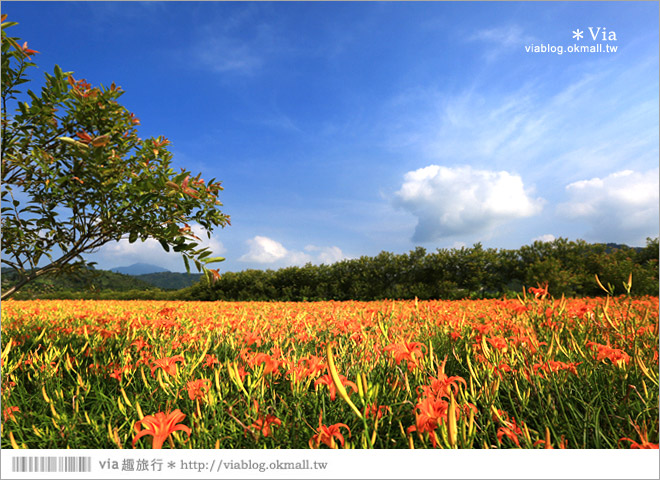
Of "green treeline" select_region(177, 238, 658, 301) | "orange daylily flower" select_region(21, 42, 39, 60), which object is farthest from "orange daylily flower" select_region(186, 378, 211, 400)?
"green treeline" select_region(177, 238, 658, 301)

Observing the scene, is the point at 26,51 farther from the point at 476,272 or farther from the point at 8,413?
the point at 476,272

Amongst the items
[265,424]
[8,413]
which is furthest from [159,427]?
[8,413]

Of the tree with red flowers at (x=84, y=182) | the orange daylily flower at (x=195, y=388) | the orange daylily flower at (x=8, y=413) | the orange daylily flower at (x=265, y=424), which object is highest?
the tree with red flowers at (x=84, y=182)

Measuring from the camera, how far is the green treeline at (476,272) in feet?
33.2

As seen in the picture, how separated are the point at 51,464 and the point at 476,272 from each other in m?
11.4

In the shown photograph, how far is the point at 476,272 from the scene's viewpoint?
11.0 meters

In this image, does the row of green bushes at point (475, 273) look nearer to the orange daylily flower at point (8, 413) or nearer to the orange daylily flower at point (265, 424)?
the orange daylily flower at point (8, 413)

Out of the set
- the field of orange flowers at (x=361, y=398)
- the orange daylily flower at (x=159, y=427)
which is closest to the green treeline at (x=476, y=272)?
the field of orange flowers at (x=361, y=398)

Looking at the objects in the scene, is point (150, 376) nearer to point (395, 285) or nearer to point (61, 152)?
point (61, 152)

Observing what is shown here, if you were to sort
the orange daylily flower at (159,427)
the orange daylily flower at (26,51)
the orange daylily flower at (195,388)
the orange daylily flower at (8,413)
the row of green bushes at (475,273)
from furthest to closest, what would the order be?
the row of green bushes at (475,273)
the orange daylily flower at (26,51)
the orange daylily flower at (8,413)
the orange daylily flower at (195,388)
the orange daylily flower at (159,427)

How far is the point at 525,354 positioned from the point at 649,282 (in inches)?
397

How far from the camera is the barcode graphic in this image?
1.13 meters

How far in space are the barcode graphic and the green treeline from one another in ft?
31.8

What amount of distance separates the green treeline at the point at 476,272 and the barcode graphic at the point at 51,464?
969cm
